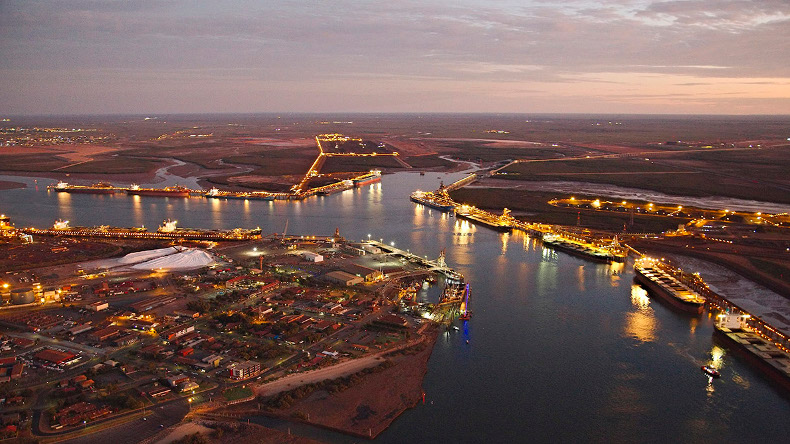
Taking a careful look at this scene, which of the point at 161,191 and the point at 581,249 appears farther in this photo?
the point at 161,191

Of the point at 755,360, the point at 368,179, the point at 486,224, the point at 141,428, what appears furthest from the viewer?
the point at 368,179

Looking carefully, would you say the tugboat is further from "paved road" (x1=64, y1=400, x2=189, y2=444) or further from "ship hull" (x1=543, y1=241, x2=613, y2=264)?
"paved road" (x1=64, y1=400, x2=189, y2=444)

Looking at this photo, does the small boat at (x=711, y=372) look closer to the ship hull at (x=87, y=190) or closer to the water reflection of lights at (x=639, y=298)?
the water reflection of lights at (x=639, y=298)

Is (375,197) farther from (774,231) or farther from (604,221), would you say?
(774,231)

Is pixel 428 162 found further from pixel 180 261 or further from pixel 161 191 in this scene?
pixel 180 261

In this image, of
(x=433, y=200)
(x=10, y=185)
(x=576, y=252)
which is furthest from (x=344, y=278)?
(x=10, y=185)

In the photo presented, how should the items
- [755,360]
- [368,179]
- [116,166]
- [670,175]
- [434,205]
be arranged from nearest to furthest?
1. [755,360]
2. [434,205]
3. [368,179]
4. [670,175]
5. [116,166]

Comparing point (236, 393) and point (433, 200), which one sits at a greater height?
point (433, 200)
